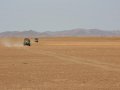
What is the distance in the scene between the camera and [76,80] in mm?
16312

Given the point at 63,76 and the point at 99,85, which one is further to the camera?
the point at 63,76

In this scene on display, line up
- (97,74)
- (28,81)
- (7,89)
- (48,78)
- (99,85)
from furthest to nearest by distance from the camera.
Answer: (97,74) → (48,78) → (28,81) → (99,85) → (7,89)

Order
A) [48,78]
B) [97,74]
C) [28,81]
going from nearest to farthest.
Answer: [28,81], [48,78], [97,74]

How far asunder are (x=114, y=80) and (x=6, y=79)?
4.54 meters

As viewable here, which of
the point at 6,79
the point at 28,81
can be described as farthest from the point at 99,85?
the point at 6,79

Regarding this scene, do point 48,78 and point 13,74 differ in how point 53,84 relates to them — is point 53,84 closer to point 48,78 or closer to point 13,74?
point 48,78

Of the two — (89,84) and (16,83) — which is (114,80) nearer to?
(89,84)

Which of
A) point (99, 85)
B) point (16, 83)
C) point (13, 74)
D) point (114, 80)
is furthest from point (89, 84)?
point (13, 74)

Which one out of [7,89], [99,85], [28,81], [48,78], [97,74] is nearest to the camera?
[7,89]

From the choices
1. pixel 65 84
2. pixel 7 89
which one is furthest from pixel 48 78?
pixel 7 89

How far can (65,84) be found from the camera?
14.9 meters

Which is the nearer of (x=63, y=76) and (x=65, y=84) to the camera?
(x=65, y=84)

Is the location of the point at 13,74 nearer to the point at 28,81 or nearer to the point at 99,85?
the point at 28,81

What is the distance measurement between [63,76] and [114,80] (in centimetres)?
262
